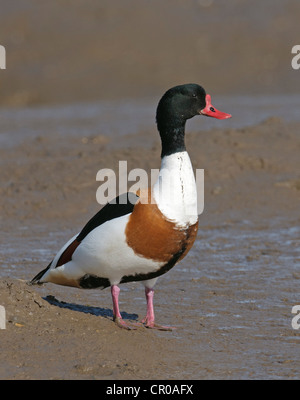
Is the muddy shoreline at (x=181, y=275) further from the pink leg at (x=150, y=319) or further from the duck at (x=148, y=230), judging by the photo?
the duck at (x=148, y=230)

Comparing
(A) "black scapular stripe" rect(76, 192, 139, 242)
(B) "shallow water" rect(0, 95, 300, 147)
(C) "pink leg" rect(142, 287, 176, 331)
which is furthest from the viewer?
(B) "shallow water" rect(0, 95, 300, 147)

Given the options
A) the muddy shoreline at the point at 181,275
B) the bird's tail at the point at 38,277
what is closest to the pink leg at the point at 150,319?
the muddy shoreline at the point at 181,275

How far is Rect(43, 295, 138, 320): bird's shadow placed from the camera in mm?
6692

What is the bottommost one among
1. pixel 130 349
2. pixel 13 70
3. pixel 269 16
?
pixel 130 349

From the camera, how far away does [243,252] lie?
893cm

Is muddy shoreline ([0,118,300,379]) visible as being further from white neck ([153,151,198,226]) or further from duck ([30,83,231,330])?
white neck ([153,151,198,226])

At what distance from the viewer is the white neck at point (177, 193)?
6.00 m

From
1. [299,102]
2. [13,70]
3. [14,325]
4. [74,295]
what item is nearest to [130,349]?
[14,325]

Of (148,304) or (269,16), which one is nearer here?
(148,304)

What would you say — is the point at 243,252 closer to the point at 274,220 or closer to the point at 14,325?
the point at 274,220

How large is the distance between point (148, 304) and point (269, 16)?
15.8 meters

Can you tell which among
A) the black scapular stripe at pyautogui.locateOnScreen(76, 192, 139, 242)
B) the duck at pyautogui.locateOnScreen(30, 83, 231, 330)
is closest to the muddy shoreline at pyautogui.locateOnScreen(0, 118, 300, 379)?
the duck at pyautogui.locateOnScreen(30, 83, 231, 330)

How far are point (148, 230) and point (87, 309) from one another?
120 centimetres

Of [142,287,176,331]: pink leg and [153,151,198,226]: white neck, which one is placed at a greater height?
[153,151,198,226]: white neck
